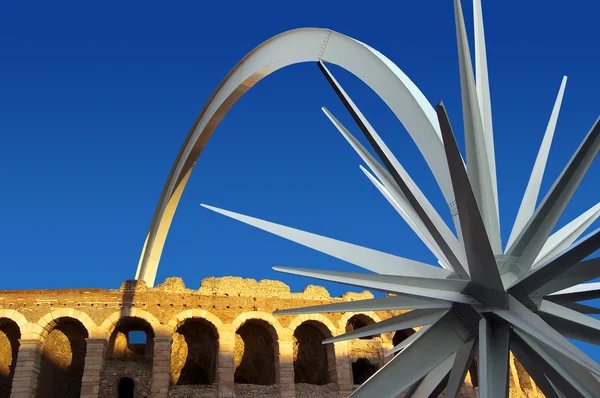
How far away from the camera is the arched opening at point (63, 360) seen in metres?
20.8

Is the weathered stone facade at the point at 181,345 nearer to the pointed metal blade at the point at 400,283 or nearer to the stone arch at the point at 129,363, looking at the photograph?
the stone arch at the point at 129,363

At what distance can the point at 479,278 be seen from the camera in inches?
189

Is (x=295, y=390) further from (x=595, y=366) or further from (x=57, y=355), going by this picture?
(x=595, y=366)

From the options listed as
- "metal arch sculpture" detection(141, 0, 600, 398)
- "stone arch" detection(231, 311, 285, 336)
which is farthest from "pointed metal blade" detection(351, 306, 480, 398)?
"stone arch" detection(231, 311, 285, 336)

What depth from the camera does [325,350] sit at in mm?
24328

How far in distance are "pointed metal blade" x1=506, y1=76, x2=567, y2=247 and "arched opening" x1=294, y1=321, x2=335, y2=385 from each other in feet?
62.2

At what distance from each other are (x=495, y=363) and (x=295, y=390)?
17.0 metres

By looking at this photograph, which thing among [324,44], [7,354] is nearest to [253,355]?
[7,354]

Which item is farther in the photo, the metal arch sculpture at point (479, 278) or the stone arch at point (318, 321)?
the stone arch at point (318, 321)

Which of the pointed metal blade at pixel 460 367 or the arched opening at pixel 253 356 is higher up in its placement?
the arched opening at pixel 253 356

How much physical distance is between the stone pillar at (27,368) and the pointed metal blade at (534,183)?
1728cm

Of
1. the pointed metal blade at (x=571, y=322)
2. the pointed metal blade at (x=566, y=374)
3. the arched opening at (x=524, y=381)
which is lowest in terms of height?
the pointed metal blade at (x=566, y=374)

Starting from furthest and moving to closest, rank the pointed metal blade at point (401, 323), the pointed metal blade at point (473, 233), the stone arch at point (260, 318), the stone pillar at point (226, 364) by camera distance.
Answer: the stone arch at point (260, 318)
the stone pillar at point (226, 364)
the pointed metal blade at point (401, 323)
the pointed metal blade at point (473, 233)

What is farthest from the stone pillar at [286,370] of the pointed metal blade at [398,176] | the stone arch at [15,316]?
the pointed metal blade at [398,176]
